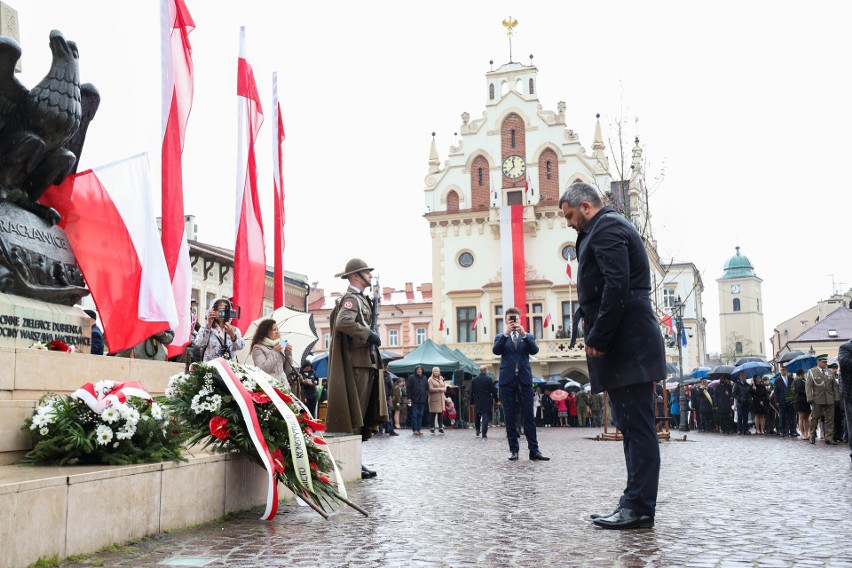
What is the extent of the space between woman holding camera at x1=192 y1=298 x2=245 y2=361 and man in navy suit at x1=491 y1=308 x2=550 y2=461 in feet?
11.1

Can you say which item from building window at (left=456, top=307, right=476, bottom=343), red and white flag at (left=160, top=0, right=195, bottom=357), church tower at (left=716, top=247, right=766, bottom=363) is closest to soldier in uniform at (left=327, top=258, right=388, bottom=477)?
red and white flag at (left=160, top=0, right=195, bottom=357)

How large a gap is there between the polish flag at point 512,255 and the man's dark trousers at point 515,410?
37.2m

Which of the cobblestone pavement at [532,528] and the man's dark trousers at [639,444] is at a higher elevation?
the man's dark trousers at [639,444]

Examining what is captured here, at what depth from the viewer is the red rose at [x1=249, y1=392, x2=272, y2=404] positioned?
18.6 feet

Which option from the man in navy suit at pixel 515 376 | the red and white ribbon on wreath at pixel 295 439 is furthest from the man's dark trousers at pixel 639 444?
the man in navy suit at pixel 515 376

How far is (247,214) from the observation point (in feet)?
51.0

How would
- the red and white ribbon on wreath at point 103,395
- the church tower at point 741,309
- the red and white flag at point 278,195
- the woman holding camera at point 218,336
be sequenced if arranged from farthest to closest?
1. the church tower at point 741,309
2. the red and white flag at point 278,195
3. the woman holding camera at point 218,336
4. the red and white ribbon on wreath at point 103,395

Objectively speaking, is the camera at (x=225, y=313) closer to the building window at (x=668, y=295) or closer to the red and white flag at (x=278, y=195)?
the red and white flag at (x=278, y=195)

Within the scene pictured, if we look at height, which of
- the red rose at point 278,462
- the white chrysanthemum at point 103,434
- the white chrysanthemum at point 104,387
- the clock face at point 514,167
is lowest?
the red rose at point 278,462

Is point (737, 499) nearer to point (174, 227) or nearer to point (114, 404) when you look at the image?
point (114, 404)

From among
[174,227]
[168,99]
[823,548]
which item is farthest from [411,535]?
[168,99]

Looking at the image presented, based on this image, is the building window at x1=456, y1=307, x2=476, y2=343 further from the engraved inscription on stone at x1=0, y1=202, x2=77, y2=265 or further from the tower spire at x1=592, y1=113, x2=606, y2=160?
the engraved inscription on stone at x1=0, y1=202, x2=77, y2=265

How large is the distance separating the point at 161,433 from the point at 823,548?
363 centimetres

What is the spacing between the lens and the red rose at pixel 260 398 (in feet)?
18.6
